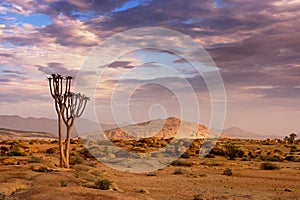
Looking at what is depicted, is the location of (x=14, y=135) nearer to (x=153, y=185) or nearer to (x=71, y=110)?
(x=71, y=110)

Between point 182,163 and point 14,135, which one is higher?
point 182,163

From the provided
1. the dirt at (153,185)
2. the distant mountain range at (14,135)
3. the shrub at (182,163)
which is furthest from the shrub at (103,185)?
the distant mountain range at (14,135)

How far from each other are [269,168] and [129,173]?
32.9 feet

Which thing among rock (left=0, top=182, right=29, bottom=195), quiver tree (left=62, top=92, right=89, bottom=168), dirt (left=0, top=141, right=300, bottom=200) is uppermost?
quiver tree (left=62, top=92, right=89, bottom=168)

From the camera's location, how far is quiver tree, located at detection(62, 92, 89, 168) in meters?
24.8

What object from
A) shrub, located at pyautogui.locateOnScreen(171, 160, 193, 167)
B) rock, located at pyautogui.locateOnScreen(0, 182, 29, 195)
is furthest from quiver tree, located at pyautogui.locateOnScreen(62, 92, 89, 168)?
rock, located at pyautogui.locateOnScreen(0, 182, 29, 195)

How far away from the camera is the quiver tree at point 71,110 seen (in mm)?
24766

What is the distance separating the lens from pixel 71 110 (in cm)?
2494

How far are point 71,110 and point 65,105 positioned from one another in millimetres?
629

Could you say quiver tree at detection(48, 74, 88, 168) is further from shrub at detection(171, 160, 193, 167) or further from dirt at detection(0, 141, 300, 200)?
shrub at detection(171, 160, 193, 167)

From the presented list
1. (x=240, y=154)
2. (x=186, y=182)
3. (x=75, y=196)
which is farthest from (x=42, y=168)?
(x=240, y=154)

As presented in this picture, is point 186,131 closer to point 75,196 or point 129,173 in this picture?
point 129,173

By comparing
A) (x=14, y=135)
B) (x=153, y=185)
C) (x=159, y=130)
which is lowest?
(x=14, y=135)

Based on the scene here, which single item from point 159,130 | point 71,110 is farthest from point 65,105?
point 159,130
